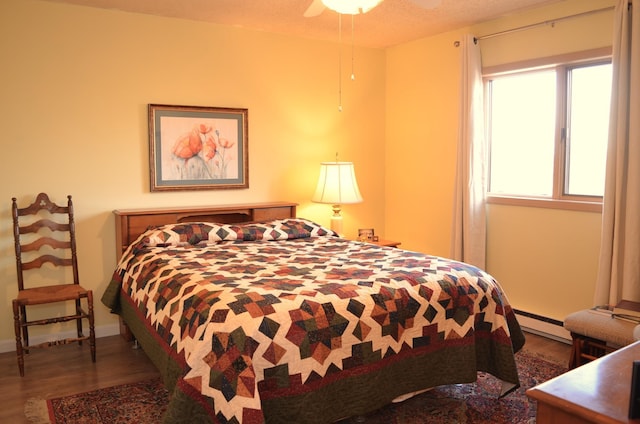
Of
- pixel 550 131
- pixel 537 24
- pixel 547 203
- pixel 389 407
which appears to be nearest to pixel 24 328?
pixel 389 407

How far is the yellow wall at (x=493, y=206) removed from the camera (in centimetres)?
369

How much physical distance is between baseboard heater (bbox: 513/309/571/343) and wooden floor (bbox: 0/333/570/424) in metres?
0.07

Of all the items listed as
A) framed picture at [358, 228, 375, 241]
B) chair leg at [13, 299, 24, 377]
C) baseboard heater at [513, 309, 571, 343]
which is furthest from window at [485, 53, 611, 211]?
chair leg at [13, 299, 24, 377]

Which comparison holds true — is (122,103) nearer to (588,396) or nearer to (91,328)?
(91,328)

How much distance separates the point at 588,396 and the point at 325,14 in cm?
345

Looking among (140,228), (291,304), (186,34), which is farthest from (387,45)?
(291,304)

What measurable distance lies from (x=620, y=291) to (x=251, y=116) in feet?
10.0

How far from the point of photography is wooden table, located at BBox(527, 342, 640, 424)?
43.4 inches

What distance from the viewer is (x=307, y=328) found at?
2.23 meters

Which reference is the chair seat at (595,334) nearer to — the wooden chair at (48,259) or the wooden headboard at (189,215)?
the wooden headboard at (189,215)

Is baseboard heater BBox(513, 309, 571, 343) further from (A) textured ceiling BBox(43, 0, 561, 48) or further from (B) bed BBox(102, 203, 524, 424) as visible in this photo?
(A) textured ceiling BBox(43, 0, 561, 48)

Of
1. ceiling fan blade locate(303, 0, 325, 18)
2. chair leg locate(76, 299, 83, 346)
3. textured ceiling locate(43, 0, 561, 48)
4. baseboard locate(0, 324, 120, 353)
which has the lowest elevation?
baseboard locate(0, 324, 120, 353)

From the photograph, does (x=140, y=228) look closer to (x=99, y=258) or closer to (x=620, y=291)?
(x=99, y=258)

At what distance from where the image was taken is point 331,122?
4.92 meters
